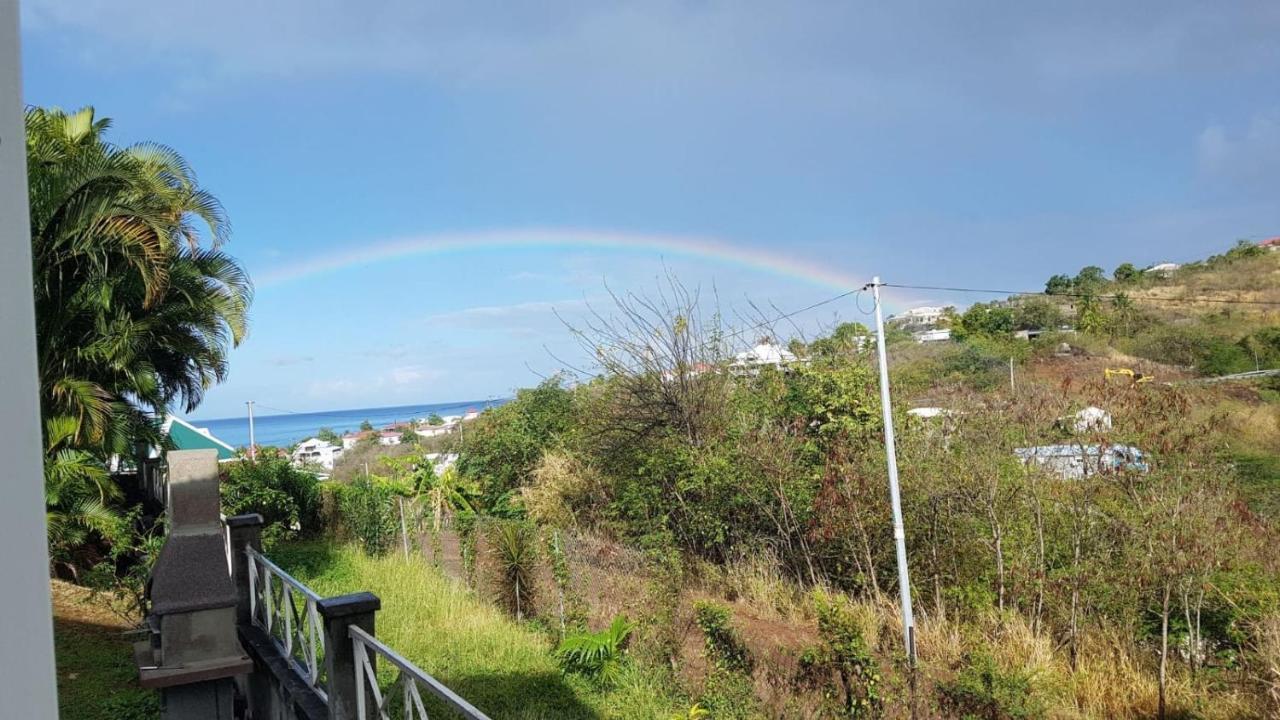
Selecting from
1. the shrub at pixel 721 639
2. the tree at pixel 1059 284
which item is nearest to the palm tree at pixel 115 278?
the shrub at pixel 721 639

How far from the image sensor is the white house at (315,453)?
16.0 meters

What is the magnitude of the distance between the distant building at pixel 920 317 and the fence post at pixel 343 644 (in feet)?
137

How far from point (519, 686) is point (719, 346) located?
6.03m

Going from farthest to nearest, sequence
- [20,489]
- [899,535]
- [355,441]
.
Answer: [355,441] → [899,535] → [20,489]

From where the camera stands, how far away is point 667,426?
37.9 ft

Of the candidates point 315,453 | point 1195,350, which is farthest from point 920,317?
point 315,453

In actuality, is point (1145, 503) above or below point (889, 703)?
above

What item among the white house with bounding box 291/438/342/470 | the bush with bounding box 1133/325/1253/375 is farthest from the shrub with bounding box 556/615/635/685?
the bush with bounding box 1133/325/1253/375

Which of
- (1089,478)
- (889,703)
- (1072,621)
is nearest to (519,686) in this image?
(889,703)

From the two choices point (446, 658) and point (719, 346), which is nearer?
point (446, 658)

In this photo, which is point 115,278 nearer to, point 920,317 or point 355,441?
point 355,441

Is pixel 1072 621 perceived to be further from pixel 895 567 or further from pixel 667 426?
pixel 667 426

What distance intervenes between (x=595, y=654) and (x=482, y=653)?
116 cm

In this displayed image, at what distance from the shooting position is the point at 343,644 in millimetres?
3787
